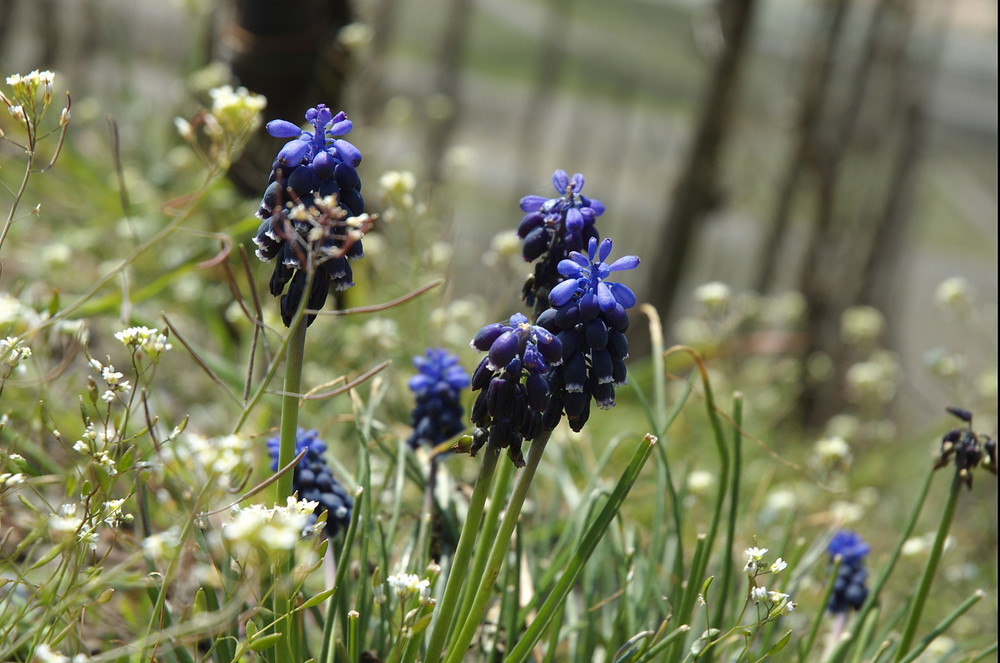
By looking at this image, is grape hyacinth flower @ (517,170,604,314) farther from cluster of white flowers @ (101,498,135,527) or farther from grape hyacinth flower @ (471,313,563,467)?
cluster of white flowers @ (101,498,135,527)

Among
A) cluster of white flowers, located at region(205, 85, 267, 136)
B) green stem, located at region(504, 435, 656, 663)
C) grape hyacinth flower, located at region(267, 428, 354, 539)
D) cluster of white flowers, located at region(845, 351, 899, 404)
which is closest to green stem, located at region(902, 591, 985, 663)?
green stem, located at region(504, 435, 656, 663)

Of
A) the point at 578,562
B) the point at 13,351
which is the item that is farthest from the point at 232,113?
the point at 578,562

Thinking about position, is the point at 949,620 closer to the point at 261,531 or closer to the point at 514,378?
the point at 514,378

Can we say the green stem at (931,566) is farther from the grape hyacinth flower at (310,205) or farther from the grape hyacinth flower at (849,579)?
the grape hyacinth flower at (310,205)

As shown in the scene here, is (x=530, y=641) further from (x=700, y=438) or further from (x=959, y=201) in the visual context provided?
(x=959, y=201)

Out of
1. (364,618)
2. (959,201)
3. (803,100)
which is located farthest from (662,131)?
(364,618)

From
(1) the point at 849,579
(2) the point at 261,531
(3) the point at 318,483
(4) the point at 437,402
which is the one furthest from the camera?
(1) the point at 849,579
